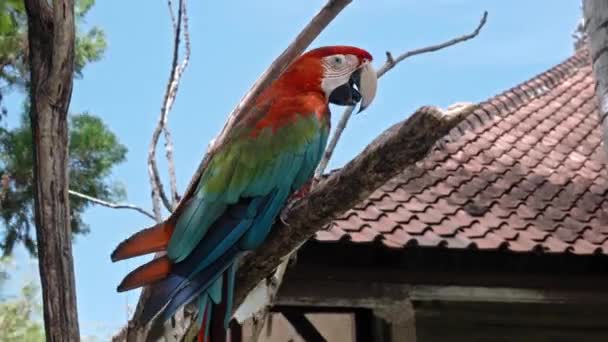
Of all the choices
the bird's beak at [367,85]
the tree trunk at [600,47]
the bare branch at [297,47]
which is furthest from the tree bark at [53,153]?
the tree trunk at [600,47]

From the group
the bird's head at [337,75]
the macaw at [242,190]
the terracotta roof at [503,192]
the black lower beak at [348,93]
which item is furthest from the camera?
the terracotta roof at [503,192]

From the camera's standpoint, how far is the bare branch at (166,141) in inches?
122

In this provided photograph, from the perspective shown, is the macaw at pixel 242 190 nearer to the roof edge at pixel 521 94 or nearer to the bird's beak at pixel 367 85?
the bird's beak at pixel 367 85

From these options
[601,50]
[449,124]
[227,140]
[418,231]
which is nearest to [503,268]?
[418,231]

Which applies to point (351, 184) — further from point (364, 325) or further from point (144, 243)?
point (364, 325)

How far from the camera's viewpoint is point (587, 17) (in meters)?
4.41

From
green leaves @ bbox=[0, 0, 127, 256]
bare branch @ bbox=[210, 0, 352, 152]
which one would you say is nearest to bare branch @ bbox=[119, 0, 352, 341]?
bare branch @ bbox=[210, 0, 352, 152]

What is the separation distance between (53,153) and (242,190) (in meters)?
0.47

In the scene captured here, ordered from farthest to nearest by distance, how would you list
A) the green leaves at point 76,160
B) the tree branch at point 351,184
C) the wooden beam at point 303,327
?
the green leaves at point 76,160 → the wooden beam at point 303,327 → the tree branch at point 351,184

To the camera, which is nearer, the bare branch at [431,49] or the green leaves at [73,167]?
the bare branch at [431,49]

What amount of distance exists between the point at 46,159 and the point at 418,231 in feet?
10.0

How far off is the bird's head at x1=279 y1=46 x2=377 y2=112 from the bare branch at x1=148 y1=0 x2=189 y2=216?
0.69 meters

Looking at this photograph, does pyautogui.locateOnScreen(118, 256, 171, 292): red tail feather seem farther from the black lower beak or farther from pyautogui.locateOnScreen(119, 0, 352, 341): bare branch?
the black lower beak

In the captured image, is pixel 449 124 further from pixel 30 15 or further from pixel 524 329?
pixel 524 329
